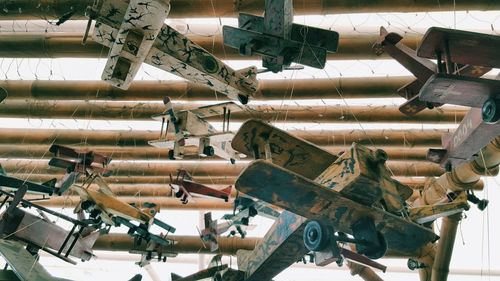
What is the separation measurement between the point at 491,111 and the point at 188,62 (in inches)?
140

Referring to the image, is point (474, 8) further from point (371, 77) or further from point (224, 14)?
point (224, 14)

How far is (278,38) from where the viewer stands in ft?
19.6

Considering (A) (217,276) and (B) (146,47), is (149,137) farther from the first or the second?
(B) (146,47)

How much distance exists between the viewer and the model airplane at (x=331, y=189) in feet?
13.8

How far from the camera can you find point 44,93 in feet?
34.6

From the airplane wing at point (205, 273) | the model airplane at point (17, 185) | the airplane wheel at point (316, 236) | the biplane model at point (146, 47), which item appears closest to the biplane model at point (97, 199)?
the model airplane at point (17, 185)

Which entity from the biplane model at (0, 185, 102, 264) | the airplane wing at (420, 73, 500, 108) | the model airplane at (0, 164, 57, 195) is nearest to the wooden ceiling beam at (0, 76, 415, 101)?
the model airplane at (0, 164, 57, 195)

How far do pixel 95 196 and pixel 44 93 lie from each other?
3192mm

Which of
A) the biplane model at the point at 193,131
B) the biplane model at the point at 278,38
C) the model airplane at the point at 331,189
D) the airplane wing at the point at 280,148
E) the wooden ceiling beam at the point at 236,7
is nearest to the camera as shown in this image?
the model airplane at the point at 331,189

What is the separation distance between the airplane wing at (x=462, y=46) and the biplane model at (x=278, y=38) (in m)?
1.76

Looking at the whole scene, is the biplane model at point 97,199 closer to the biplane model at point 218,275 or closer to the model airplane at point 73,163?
the model airplane at point 73,163

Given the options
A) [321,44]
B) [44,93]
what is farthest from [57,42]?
[321,44]

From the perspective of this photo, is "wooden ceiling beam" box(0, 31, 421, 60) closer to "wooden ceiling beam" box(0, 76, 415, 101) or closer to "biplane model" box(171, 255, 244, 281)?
"wooden ceiling beam" box(0, 76, 415, 101)

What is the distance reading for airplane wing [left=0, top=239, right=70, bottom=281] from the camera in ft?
19.8
